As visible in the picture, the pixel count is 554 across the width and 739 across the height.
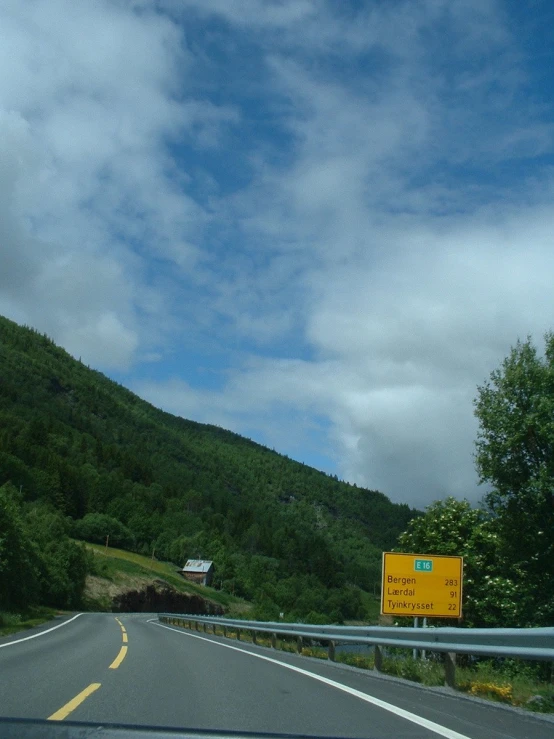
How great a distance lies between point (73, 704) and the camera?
24.8ft

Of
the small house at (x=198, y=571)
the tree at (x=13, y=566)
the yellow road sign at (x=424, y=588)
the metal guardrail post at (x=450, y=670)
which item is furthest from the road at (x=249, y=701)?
the small house at (x=198, y=571)

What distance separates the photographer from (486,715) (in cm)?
741

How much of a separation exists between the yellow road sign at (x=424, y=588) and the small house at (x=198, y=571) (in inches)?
4747

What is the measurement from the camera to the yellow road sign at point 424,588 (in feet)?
79.9

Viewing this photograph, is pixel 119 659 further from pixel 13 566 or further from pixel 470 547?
pixel 13 566

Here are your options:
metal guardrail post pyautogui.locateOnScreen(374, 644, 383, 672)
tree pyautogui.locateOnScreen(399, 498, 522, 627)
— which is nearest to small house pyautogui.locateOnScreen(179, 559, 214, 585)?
tree pyautogui.locateOnScreen(399, 498, 522, 627)

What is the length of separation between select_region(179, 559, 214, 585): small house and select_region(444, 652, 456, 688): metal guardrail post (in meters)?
136

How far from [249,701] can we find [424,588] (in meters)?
17.2

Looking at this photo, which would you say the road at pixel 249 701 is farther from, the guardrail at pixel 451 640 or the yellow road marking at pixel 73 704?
the guardrail at pixel 451 640

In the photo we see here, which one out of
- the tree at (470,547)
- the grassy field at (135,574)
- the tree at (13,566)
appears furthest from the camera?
the grassy field at (135,574)

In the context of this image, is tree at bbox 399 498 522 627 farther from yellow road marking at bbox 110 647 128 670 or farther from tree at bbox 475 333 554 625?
yellow road marking at bbox 110 647 128 670

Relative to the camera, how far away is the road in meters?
6.67

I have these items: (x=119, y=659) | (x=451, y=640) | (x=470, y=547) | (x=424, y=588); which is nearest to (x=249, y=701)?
(x=451, y=640)

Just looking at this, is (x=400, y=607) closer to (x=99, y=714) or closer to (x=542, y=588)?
(x=542, y=588)
